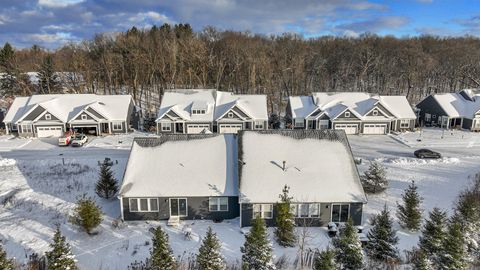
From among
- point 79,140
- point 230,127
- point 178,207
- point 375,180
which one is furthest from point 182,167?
point 230,127

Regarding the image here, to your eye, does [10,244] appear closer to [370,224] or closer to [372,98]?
[370,224]

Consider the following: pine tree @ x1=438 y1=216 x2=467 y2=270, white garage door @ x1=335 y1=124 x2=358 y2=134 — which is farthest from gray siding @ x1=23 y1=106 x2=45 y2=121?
pine tree @ x1=438 y1=216 x2=467 y2=270

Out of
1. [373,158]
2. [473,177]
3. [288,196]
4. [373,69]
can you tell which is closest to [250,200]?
[288,196]

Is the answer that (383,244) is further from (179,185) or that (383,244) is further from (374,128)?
(374,128)

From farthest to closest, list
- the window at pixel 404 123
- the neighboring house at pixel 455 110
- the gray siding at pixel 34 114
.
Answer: the neighboring house at pixel 455 110 < the window at pixel 404 123 < the gray siding at pixel 34 114

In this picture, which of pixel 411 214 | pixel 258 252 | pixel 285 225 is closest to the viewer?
pixel 258 252

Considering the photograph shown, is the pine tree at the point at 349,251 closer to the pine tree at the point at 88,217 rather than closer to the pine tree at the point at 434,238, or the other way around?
the pine tree at the point at 434,238

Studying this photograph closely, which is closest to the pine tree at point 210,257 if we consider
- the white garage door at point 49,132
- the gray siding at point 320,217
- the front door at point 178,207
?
the gray siding at point 320,217
